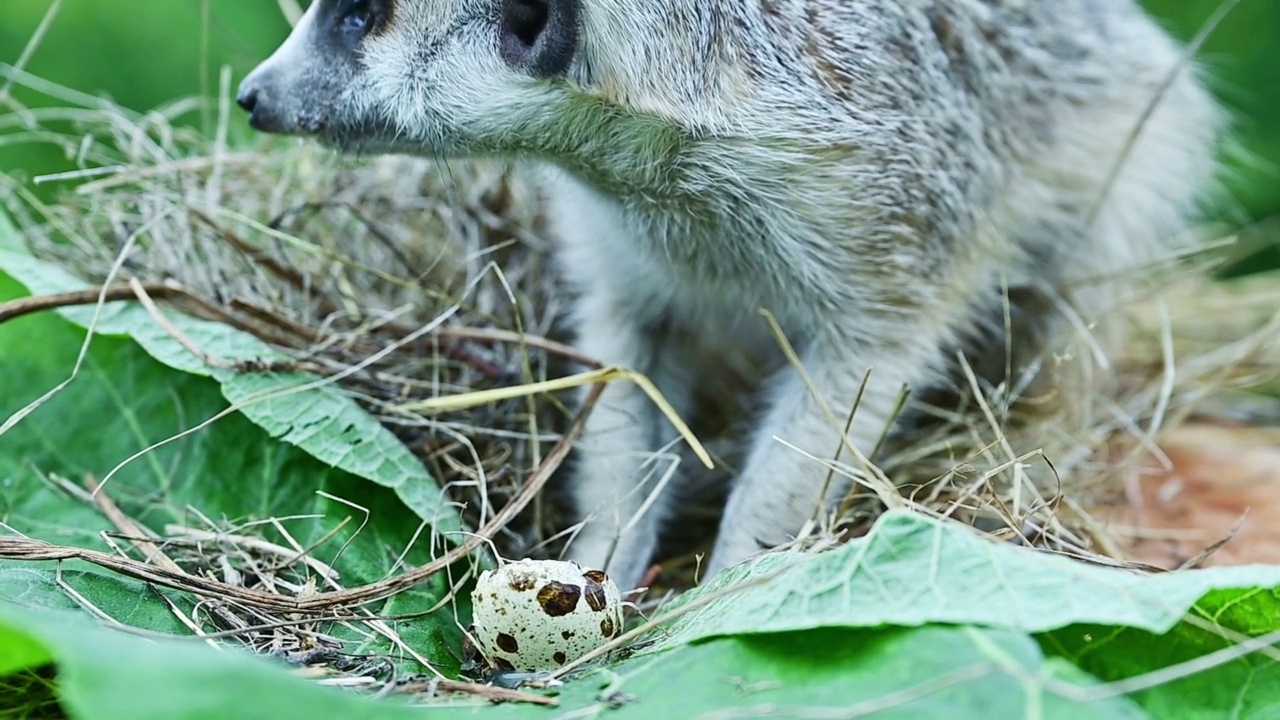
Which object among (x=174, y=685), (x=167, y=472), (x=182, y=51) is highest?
(x=174, y=685)

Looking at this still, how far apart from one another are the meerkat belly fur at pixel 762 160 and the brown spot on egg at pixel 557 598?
0.37m

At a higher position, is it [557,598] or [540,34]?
[540,34]

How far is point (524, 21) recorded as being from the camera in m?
1.99

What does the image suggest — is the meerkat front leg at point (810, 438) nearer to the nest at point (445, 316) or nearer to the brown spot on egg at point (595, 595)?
the nest at point (445, 316)

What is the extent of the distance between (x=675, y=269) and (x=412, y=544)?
0.80m

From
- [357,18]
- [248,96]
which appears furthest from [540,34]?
[248,96]

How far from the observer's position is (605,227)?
8.34ft

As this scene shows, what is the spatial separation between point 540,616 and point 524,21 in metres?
0.97

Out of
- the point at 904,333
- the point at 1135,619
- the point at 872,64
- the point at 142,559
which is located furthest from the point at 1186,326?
the point at 142,559

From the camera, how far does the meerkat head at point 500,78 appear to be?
1.98 m

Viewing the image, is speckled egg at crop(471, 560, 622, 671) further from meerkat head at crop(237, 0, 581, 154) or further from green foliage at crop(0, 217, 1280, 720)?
meerkat head at crop(237, 0, 581, 154)

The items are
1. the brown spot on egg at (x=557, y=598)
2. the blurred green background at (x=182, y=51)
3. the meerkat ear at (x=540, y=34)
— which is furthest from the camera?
the blurred green background at (x=182, y=51)

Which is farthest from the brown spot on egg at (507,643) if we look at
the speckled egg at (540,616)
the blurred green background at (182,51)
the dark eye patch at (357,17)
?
the blurred green background at (182,51)

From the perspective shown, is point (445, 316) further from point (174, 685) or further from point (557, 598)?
point (174, 685)
